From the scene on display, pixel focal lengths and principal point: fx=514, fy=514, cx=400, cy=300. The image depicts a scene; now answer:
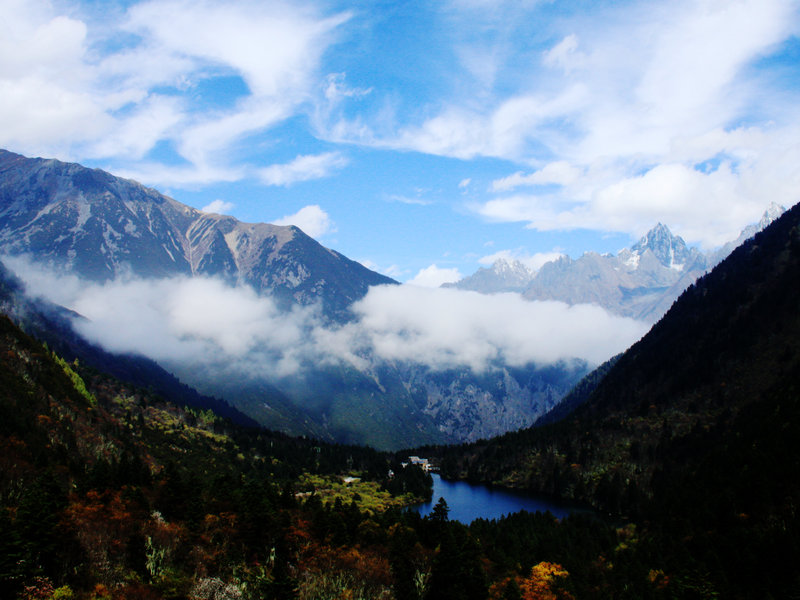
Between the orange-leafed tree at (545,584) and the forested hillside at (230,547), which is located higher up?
the forested hillside at (230,547)

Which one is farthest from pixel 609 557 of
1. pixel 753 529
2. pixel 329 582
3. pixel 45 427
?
pixel 45 427

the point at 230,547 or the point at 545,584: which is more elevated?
the point at 230,547

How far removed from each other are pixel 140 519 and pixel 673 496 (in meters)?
164

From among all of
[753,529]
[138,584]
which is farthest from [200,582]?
[753,529]

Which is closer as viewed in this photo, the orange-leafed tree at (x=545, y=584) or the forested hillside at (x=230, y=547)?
the forested hillside at (x=230, y=547)

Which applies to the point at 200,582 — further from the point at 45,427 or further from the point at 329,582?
the point at 45,427

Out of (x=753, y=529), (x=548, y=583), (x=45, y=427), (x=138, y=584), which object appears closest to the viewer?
(x=138, y=584)

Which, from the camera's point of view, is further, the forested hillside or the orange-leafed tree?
the orange-leafed tree

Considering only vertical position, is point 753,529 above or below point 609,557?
above

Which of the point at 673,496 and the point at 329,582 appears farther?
the point at 673,496

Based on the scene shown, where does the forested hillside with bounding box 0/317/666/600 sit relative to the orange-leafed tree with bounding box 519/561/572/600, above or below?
above

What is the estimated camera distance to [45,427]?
497 feet

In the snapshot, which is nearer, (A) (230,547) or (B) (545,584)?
(A) (230,547)

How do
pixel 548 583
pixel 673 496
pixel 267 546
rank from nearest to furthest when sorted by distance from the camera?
1. pixel 267 546
2. pixel 548 583
3. pixel 673 496
